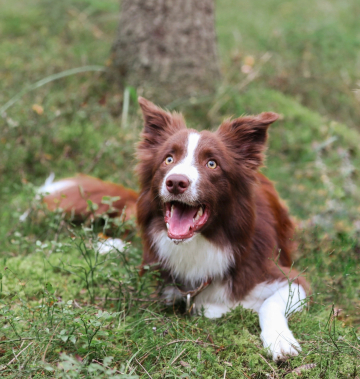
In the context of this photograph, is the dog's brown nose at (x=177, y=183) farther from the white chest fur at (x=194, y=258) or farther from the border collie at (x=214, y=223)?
the white chest fur at (x=194, y=258)

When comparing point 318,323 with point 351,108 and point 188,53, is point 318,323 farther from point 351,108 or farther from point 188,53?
point 351,108

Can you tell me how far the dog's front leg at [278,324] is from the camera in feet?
9.23

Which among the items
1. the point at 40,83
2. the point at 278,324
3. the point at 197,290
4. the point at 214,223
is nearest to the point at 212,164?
the point at 214,223

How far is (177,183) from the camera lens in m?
3.05

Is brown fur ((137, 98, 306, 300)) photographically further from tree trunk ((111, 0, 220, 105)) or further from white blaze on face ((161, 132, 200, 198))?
tree trunk ((111, 0, 220, 105))

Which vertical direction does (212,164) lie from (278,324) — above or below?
above

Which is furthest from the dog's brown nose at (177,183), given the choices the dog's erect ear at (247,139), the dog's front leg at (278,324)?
the dog's front leg at (278,324)

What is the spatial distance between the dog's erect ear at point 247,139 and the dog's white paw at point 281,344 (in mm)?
1378

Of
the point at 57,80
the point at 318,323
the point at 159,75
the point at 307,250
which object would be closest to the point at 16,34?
the point at 57,80

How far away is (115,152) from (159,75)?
55.7 inches

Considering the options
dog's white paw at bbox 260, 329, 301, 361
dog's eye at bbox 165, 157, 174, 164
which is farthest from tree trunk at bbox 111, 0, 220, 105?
dog's white paw at bbox 260, 329, 301, 361

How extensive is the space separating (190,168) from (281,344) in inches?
54.4

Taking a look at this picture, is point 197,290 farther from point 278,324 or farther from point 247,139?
point 247,139

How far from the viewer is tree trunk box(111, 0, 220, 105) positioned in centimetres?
632
